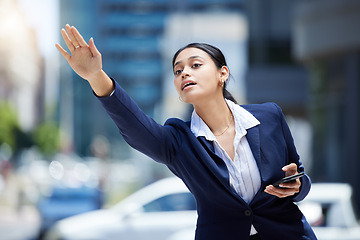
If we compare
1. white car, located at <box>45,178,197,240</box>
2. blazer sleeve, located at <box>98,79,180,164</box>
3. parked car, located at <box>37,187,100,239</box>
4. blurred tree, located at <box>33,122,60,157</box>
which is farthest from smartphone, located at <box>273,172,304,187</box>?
blurred tree, located at <box>33,122,60,157</box>

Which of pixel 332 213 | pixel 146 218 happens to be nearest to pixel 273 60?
pixel 146 218

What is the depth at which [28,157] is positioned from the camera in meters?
62.8

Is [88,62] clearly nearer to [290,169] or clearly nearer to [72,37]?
[72,37]

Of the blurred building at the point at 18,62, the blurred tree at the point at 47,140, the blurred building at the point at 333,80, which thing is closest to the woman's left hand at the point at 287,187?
the blurred building at the point at 333,80

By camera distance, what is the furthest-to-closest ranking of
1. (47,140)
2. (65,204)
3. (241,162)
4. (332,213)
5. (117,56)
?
(117,56) → (47,140) → (65,204) → (332,213) → (241,162)

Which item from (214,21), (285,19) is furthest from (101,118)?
(285,19)

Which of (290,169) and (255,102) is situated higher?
(290,169)

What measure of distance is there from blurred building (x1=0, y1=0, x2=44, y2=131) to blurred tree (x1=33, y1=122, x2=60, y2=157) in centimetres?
175

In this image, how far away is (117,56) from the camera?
239 feet

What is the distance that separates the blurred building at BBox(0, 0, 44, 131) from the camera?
210 ft

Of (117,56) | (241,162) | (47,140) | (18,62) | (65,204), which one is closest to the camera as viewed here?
(241,162)

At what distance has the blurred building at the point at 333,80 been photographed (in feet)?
43.3

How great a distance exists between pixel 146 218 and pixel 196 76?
5788 mm

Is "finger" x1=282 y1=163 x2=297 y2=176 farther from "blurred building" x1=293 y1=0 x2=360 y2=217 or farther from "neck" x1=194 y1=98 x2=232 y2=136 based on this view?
"blurred building" x1=293 y1=0 x2=360 y2=217
